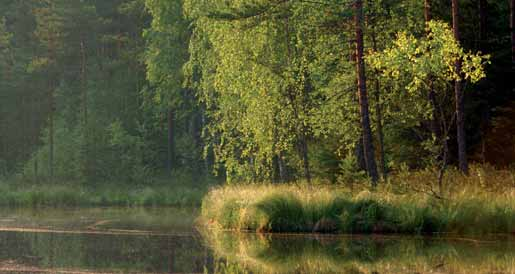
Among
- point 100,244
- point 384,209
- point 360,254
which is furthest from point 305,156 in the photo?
point 360,254

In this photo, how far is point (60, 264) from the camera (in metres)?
16.8

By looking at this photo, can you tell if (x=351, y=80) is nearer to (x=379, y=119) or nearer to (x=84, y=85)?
(x=379, y=119)

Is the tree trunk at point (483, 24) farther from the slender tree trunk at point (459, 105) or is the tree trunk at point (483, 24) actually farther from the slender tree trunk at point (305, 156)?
the slender tree trunk at point (305, 156)

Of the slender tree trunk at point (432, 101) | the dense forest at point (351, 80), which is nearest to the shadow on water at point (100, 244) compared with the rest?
the dense forest at point (351, 80)

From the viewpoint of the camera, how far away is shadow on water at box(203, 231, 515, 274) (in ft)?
49.6

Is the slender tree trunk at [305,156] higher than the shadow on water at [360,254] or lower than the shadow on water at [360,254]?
higher

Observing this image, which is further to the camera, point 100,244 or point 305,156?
point 305,156

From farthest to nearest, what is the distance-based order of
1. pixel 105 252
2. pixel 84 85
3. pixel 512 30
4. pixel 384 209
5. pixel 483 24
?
pixel 84 85
pixel 483 24
pixel 512 30
pixel 384 209
pixel 105 252

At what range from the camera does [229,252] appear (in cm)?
1844

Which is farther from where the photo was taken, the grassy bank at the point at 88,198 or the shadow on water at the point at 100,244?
the grassy bank at the point at 88,198

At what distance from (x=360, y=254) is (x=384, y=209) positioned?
5.35 meters

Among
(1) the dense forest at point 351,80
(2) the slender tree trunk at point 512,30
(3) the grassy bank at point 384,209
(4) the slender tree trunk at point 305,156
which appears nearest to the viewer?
(3) the grassy bank at point 384,209

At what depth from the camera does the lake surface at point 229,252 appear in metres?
15.5

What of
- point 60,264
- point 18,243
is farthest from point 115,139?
point 60,264
